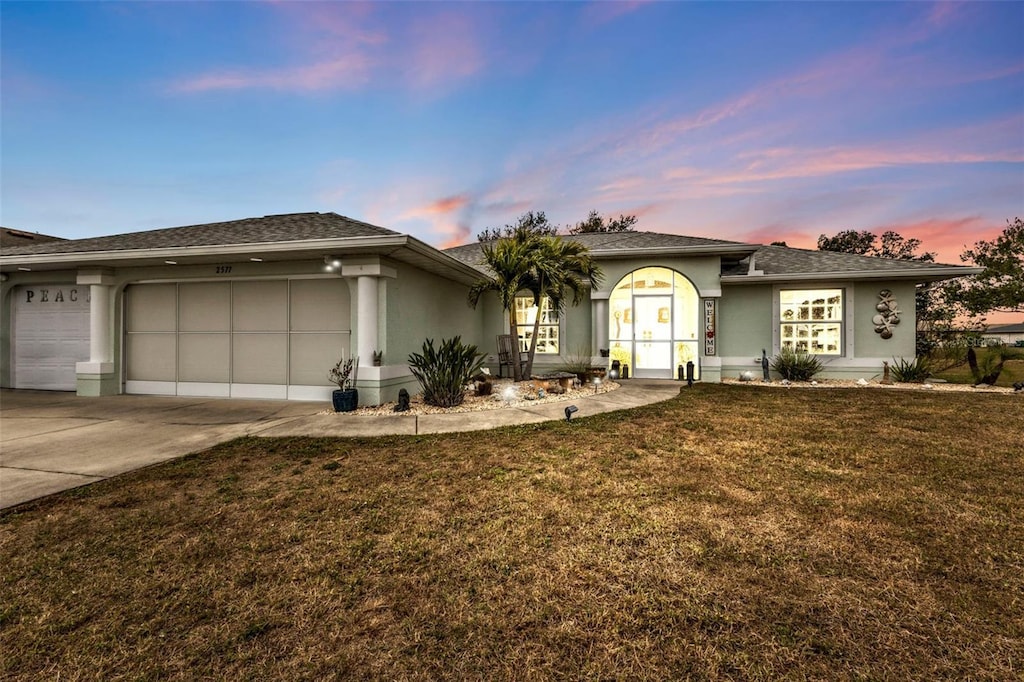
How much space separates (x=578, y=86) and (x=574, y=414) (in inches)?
474

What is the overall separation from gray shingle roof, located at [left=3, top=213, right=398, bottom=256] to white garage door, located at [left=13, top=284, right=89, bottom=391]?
1226mm

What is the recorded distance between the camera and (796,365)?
10984mm

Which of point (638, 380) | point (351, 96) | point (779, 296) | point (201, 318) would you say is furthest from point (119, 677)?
point (351, 96)

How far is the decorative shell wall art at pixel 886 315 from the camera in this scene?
10891mm

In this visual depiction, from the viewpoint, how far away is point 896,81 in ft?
33.4

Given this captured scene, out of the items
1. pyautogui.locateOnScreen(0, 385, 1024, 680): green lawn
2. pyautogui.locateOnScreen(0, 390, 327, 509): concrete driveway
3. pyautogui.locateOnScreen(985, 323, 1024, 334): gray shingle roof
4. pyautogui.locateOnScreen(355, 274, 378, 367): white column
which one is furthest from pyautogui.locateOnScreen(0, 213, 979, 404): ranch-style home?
pyautogui.locateOnScreen(985, 323, 1024, 334): gray shingle roof

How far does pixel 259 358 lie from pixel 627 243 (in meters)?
11.2

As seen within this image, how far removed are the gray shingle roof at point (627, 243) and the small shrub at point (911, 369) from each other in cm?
581

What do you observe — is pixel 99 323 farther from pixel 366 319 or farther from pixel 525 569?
pixel 525 569

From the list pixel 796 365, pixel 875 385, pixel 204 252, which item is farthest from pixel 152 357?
pixel 875 385

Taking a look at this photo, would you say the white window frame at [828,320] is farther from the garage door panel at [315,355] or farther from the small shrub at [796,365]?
the garage door panel at [315,355]

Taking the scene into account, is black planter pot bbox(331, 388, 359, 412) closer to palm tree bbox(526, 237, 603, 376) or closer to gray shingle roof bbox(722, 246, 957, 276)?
palm tree bbox(526, 237, 603, 376)

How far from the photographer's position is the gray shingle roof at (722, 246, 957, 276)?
10.8 meters

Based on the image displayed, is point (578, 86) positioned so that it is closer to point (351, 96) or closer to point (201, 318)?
point (351, 96)
